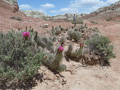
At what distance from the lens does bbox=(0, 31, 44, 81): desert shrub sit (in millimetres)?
3157

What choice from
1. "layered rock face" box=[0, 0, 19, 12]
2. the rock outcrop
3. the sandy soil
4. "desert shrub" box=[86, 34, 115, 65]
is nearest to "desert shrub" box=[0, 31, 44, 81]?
the sandy soil

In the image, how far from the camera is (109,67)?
570 centimetres

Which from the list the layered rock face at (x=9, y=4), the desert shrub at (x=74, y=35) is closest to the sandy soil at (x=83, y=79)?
the desert shrub at (x=74, y=35)

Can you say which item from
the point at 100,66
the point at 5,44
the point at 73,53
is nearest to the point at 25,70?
the point at 5,44

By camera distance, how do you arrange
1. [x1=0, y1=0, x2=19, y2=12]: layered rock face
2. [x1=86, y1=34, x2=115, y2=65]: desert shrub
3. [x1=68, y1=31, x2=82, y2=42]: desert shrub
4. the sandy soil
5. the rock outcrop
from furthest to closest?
the rock outcrop → [x1=0, y1=0, x2=19, y2=12]: layered rock face → [x1=68, y1=31, x2=82, y2=42]: desert shrub → [x1=86, y1=34, x2=115, y2=65]: desert shrub → the sandy soil

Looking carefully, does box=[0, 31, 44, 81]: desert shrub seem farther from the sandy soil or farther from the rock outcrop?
the rock outcrop

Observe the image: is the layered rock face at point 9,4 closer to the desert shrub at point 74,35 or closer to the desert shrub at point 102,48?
the desert shrub at point 74,35

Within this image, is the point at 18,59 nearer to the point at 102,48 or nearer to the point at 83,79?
the point at 83,79

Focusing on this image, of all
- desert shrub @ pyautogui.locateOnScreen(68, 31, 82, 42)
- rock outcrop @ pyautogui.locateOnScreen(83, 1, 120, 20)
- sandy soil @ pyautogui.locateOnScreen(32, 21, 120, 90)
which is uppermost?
rock outcrop @ pyautogui.locateOnScreen(83, 1, 120, 20)

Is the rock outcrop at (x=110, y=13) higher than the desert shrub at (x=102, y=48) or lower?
higher

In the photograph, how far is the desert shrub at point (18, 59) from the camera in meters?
3.16

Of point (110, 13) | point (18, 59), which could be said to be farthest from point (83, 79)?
point (110, 13)

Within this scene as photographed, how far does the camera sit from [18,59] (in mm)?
3537

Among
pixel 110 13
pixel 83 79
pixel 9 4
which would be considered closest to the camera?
pixel 83 79
